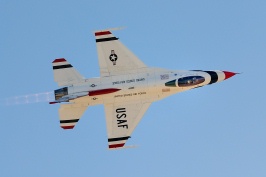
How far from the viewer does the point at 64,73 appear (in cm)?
5362

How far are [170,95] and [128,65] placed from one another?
488 cm

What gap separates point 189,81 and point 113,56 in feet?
24.8

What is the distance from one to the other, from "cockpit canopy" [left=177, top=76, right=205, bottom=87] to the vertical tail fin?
9.22 m

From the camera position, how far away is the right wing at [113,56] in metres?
54.0

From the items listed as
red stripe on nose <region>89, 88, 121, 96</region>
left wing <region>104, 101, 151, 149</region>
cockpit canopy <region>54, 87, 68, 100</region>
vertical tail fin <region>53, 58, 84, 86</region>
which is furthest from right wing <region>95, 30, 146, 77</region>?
cockpit canopy <region>54, 87, 68, 100</region>

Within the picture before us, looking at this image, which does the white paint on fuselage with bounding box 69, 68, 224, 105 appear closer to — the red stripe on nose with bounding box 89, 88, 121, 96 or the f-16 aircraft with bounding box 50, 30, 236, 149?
the f-16 aircraft with bounding box 50, 30, 236, 149

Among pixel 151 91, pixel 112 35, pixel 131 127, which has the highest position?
pixel 112 35

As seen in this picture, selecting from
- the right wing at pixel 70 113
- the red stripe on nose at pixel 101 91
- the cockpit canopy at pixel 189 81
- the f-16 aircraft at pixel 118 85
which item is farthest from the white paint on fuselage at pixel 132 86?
the right wing at pixel 70 113

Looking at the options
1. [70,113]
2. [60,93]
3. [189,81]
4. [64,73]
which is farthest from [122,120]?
[189,81]

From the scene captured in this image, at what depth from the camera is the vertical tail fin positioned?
53.4 metres

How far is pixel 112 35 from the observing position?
55031 mm

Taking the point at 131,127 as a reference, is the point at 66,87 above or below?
above

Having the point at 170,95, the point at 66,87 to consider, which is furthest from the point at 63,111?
the point at 170,95

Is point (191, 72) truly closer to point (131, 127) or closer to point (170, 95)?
point (170, 95)
